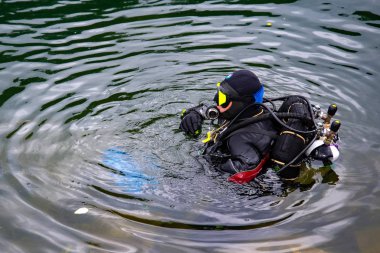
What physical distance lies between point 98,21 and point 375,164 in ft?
21.7

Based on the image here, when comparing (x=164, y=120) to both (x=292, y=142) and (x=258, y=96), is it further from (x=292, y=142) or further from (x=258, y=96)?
(x=292, y=142)

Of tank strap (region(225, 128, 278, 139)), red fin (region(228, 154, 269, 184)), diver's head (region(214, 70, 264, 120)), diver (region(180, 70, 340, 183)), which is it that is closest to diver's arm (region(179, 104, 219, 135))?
diver (region(180, 70, 340, 183))

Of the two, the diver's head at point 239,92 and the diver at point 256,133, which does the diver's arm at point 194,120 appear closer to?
the diver at point 256,133

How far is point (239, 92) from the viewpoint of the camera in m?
4.85

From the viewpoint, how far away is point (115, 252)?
14.1 ft

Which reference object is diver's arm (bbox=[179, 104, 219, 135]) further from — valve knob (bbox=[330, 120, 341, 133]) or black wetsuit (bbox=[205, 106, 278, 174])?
valve knob (bbox=[330, 120, 341, 133])

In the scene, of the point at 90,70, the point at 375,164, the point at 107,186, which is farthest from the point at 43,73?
the point at 375,164

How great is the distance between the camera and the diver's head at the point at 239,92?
191 inches

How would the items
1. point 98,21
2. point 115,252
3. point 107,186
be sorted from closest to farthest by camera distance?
point 115,252 < point 107,186 < point 98,21

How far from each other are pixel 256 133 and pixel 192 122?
0.84 m

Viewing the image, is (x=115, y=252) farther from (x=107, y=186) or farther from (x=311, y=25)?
(x=311, y=25)

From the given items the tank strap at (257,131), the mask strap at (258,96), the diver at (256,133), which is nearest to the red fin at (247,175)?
the diver at (256,133)

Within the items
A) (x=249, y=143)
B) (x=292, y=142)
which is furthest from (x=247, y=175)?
(x=292, y=142)

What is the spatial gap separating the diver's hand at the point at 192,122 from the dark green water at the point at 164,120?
1.34 feet
